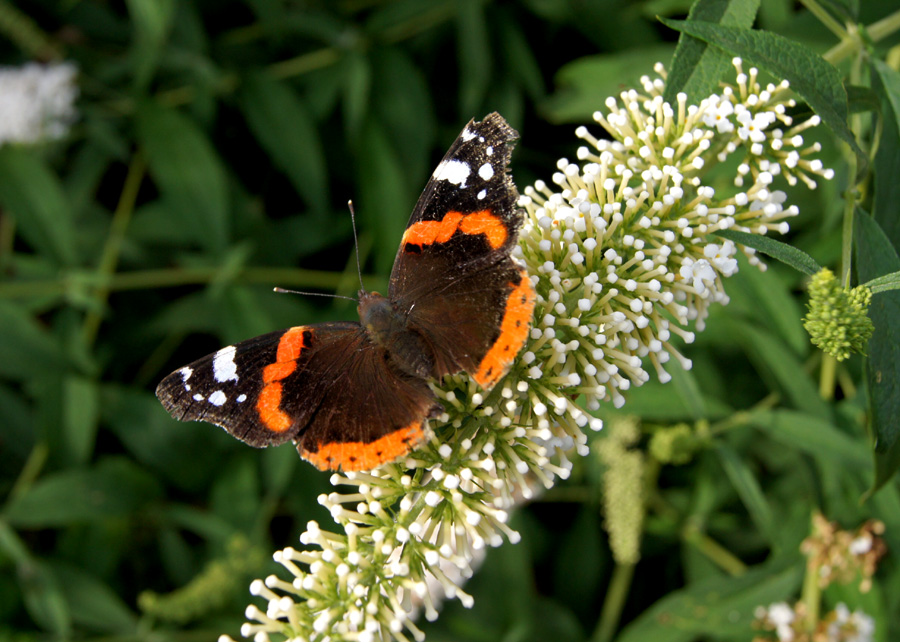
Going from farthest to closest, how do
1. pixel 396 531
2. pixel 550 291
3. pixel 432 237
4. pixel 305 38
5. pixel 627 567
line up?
pixel 305 38
pixel 627 567
pixel 432 237
pixel 550 291
pixel 396 531

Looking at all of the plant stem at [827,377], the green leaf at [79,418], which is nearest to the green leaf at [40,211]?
the green leaf at [79,418]

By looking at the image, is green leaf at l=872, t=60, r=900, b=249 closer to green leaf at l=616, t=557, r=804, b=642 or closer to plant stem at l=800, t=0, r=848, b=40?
plant stem at l=800, t=0, r=848, b=40

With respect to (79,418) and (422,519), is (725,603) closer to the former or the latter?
(422,519)

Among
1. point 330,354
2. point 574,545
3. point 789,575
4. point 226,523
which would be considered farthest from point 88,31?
point 789,575

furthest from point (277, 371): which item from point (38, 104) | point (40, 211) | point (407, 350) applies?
point (38, 104)

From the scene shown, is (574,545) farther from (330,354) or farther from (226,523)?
(330,354)

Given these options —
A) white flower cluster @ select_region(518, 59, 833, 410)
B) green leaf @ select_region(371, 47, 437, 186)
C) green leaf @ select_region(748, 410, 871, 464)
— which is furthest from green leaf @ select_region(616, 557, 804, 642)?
green leaf @ select_region(371, 47, 437, 186)
